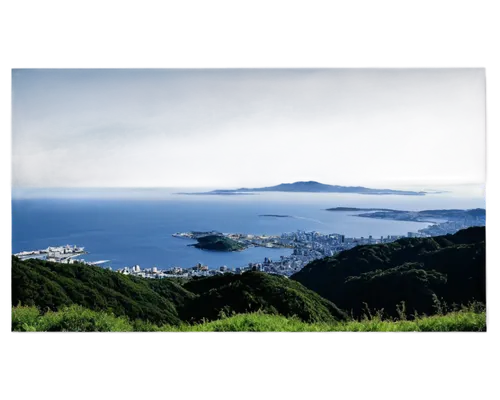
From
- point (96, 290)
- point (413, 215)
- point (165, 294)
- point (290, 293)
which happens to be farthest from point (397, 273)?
point (96, 290)

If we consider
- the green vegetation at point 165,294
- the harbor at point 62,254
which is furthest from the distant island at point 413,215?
the harbor at point 62,254

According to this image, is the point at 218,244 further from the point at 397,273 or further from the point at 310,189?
the point at 397,273

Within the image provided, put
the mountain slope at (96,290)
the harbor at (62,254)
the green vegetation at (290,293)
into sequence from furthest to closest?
the harbor at (62,254) → the mountain slope at (96,290) → the green vegetation at (290,293)

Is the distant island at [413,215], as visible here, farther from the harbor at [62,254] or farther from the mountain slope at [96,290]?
the harbor at [62,254]
